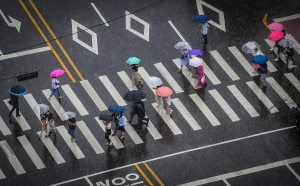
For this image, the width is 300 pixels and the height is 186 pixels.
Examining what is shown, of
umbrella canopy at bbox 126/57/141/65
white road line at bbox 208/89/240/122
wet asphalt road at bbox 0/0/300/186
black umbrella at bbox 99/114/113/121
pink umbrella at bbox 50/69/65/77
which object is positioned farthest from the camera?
umbrella canopy at bbox 126/57/141/65

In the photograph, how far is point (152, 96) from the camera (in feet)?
234

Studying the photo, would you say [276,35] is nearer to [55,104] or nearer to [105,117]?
[105,117]

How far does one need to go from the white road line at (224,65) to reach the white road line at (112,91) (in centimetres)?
654

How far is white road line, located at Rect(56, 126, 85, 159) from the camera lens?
220ft

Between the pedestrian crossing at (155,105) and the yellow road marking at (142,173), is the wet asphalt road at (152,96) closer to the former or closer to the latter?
the yellow road marking at (142,173)

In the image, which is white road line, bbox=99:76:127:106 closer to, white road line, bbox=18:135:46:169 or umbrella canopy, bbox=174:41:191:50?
umbrella canopy, bbox=174:41:191:50

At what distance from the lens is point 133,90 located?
68.8m

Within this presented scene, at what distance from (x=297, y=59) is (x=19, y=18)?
17023mm

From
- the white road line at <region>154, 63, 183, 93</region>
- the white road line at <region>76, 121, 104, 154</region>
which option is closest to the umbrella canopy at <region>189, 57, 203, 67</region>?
the white road line at <region>154, 63, 183, 93</region>

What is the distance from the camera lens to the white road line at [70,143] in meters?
66.9

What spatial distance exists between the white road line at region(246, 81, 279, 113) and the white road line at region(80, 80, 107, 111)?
8456 mm

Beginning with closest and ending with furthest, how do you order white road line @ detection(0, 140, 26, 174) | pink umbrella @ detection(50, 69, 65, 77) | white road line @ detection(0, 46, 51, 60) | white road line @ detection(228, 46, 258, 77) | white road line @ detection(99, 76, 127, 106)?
white road line @ detection(0, 140, 26, 174), pink umbrella @ detection(50, 69, 65, 77), white road line @ detection(99, 76, 127, 106), white road line @ detection(228, 46, 258, 77), white road line @ detection(0, 46, 51, 60)

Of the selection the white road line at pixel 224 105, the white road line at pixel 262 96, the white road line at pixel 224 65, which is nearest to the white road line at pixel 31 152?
the white road line at pixel 224 105

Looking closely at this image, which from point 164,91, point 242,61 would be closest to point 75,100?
point 164,91
